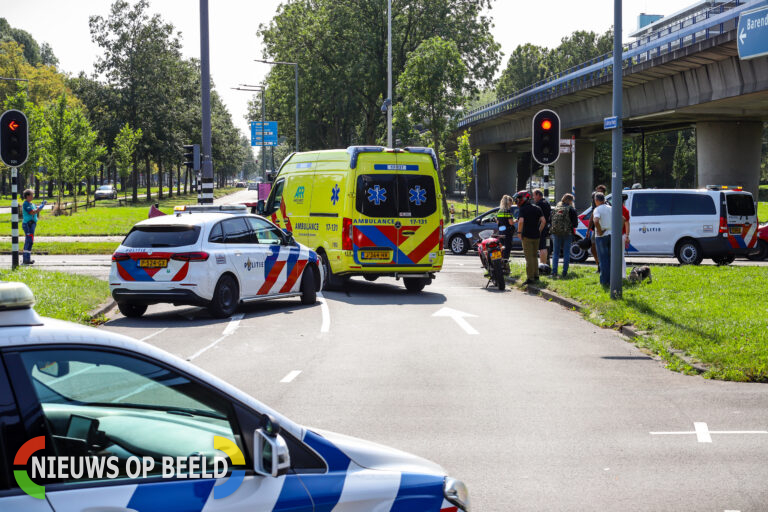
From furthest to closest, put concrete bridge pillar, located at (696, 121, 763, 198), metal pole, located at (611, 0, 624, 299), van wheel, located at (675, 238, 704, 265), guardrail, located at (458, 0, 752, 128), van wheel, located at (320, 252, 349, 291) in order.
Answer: concrete bridge pillar, located at (696, 121, 763, 198)
guardrail, located at (458, 0, 752, 128)
van wheel, located at (675, 238, 704, 265)
van wheel, located at (320, 252, 349, 291)
metal pole, located at (611, 0, 624, 299)

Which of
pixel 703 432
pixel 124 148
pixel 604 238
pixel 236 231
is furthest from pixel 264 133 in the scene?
pixel 703 432

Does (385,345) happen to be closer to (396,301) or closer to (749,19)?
(396,301)

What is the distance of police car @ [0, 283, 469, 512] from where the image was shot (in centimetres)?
251

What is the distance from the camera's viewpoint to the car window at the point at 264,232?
14.9 meters

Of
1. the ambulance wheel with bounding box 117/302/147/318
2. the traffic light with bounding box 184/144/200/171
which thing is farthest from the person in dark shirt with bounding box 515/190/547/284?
the ambulance wheel with bounding box 117/302/147/318

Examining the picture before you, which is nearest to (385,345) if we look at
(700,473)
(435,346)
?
(435,346)

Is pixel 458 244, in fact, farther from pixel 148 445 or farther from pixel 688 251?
pixel 148 445

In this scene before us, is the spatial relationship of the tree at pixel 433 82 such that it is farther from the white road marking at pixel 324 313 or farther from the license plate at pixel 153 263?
the license plate at pixel 153 263

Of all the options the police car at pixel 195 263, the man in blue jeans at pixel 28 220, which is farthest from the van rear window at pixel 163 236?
the man in blue jeans at pixel 28 220

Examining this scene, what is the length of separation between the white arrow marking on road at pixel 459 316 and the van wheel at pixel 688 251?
11231mm

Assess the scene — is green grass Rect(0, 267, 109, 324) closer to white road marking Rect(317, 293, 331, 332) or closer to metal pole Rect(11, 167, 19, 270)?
metal pole Rect(11, 167, 19, 270)

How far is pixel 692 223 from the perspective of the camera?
2414 cm

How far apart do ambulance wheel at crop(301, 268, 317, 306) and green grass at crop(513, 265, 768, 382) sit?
15.3ft

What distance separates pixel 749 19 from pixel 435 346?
853 inches
